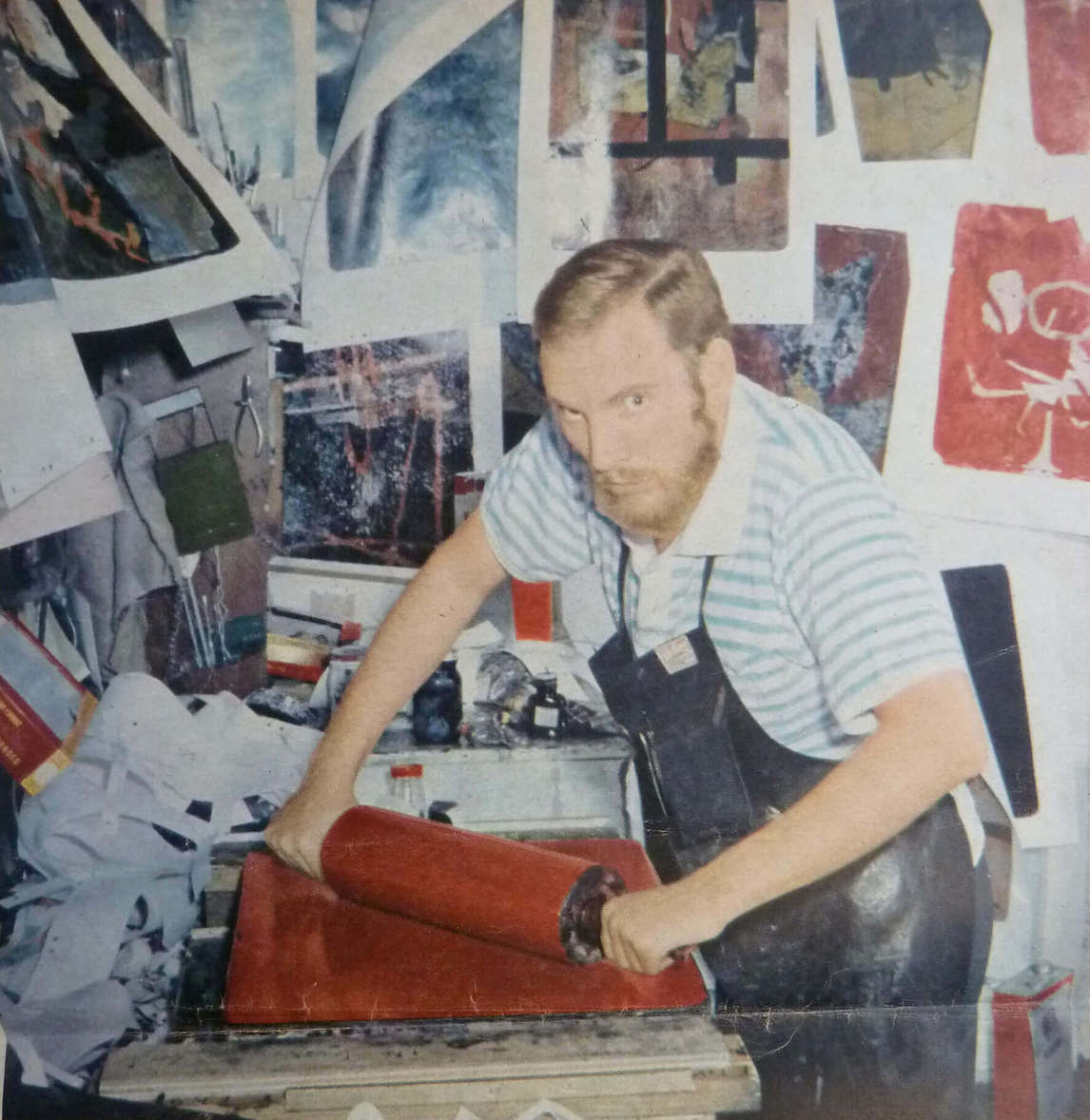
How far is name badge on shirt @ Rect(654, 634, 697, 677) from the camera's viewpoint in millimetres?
1147

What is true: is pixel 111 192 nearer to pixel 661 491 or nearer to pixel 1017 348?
pixel 661 491

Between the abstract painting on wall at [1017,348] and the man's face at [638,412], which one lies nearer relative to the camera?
the man's face at [638,412]

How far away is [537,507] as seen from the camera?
118 centimetres

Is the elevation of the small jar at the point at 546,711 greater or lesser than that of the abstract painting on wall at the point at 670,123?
lesser

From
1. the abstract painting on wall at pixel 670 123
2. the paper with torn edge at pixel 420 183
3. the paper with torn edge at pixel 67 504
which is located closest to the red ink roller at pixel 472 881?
the paper with torn edge at pixel 67 504

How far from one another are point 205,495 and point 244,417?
102mm

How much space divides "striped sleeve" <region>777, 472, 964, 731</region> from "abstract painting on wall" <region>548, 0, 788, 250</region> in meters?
0.31

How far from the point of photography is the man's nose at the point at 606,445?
1077mm

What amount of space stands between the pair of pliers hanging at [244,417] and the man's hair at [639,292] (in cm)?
35

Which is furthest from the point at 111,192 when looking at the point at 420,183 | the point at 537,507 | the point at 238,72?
the point at 537,507

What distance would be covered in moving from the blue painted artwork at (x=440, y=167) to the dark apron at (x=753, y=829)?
43cm

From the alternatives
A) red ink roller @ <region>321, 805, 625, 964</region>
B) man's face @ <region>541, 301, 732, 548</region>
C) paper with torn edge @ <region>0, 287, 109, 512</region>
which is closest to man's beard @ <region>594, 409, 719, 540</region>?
man's face @ <region>541, 301, 732, 548</region>

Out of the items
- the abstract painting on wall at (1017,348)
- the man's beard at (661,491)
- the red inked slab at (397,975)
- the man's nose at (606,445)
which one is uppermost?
the abstract painting on wall at (1017,348)

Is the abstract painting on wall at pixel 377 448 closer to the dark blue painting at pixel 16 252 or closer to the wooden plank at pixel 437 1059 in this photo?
the dark blue painting at pixel 16 252
